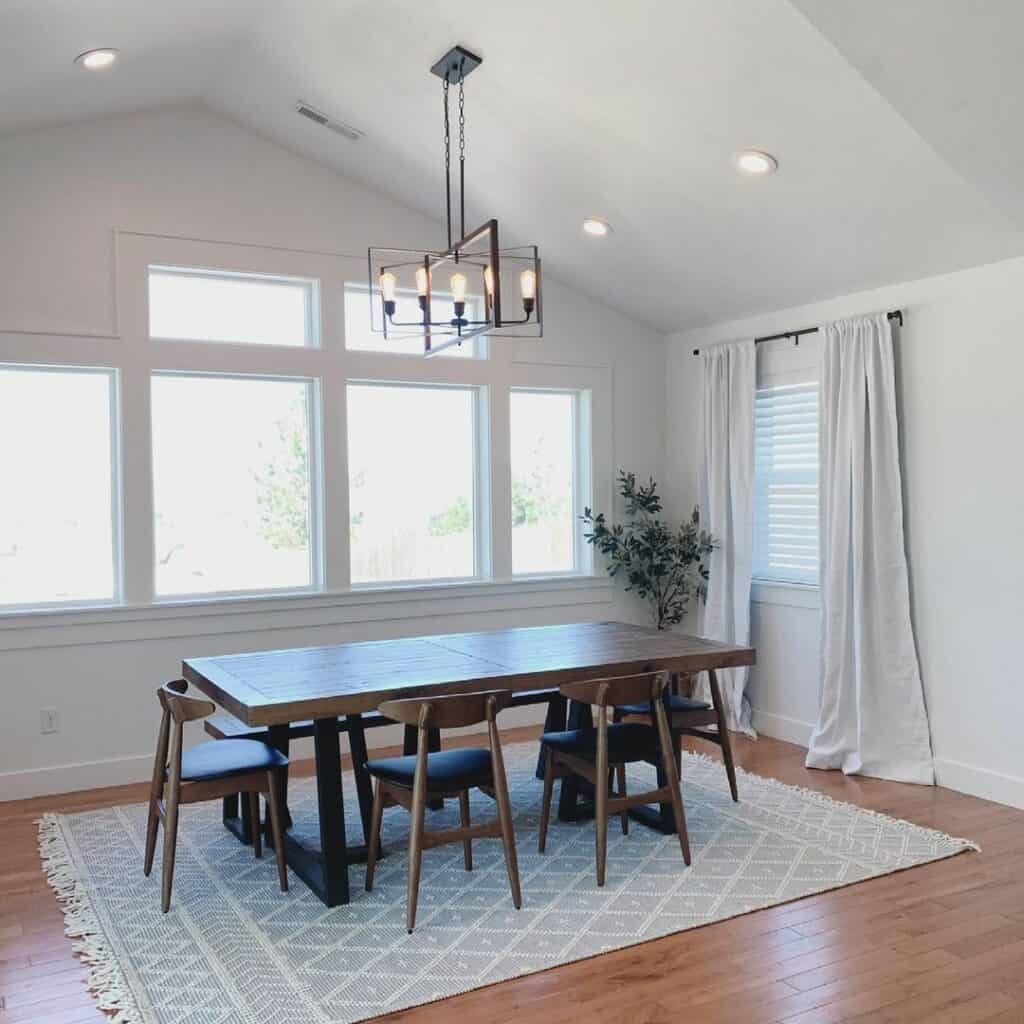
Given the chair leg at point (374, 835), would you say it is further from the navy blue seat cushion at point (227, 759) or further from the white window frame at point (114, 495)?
the white window frame at point (114, 495)

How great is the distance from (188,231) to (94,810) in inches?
110

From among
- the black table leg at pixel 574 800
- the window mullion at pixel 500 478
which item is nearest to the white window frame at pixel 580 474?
the window mullion at pixel 500 478

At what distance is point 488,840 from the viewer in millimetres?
3951

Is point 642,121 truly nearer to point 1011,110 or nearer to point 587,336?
point 1011,110

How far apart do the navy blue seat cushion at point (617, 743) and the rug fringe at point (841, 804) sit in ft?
3.40

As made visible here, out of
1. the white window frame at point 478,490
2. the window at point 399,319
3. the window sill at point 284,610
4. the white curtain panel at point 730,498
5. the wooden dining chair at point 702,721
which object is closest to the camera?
the wooden dining chair at point 702,721

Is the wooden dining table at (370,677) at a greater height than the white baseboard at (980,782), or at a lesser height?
greater

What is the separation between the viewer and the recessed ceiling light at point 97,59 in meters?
3.89

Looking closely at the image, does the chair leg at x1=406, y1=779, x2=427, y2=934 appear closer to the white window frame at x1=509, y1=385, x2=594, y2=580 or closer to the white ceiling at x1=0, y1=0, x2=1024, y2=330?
the white ceiling at x1=0, y1=0, x2=1024, y2=330

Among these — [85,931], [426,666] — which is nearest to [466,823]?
[426,666]

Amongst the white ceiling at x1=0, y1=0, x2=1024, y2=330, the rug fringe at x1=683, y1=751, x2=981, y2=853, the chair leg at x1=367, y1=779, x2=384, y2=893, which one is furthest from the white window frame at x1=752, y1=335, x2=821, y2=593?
the chair leg at x1=367, y1=779, x2=384, y2=893

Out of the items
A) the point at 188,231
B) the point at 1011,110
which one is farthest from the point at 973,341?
the point at 188,231

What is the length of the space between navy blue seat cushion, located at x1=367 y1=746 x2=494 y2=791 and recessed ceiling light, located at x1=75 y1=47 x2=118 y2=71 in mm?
2972

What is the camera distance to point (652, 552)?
5.98 m
